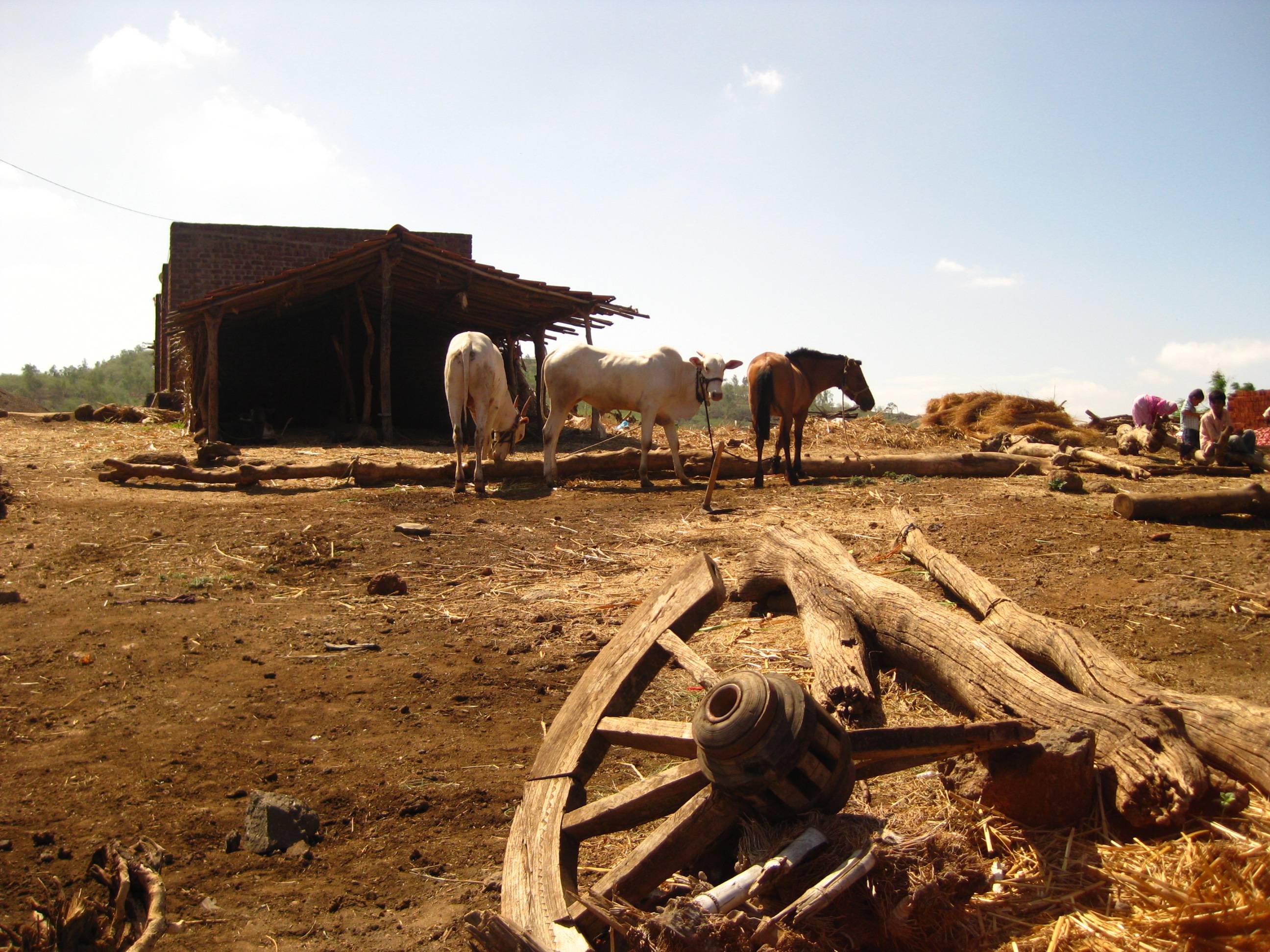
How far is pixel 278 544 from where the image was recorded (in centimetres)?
743

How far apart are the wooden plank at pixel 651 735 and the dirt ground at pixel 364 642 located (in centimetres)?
79

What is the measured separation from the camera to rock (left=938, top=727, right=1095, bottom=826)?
2508mm

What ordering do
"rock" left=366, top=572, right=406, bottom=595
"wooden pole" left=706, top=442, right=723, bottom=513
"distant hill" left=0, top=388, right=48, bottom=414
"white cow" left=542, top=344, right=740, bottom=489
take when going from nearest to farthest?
"rock" left=366, top=572, right=406, bottom=595 → "wooden pole" left=706, top=442, right=723, bottom=513 → "white cow" left=542, top=344, right=740, bottom=489 → "distant hill" left=0, top=388, right=48, bottom=414

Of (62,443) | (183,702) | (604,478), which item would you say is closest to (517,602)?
(183,702)

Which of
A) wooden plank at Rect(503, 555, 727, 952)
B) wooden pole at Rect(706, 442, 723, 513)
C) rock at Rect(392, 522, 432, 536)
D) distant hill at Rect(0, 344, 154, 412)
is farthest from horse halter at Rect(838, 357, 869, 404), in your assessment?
distant hill at Rect(0, 344, 154, 412)

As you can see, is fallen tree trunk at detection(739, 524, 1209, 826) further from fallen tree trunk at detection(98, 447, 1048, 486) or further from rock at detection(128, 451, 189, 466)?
rock at detection(128, 451, 189, 466)

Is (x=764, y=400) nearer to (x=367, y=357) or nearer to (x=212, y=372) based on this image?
(x=367, y=357)

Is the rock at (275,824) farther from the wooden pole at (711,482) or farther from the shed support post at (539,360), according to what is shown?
the shed support post at (539,360)

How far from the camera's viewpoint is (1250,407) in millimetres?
19672

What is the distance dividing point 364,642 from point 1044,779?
4.02 m

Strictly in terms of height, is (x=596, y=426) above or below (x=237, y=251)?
below

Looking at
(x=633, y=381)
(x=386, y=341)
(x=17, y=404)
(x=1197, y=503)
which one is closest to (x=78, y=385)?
(x=17, y=404)

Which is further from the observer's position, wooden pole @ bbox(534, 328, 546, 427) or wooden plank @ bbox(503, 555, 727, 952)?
wooden pole @ bbox(534, 328, 546, 427)

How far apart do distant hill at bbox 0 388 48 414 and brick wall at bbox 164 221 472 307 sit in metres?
11.2
